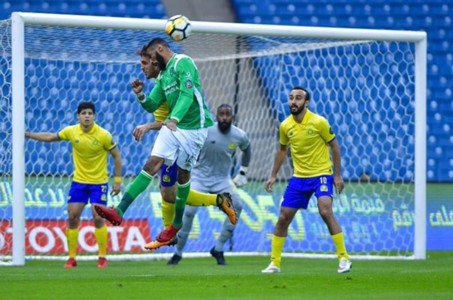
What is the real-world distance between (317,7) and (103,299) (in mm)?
13374

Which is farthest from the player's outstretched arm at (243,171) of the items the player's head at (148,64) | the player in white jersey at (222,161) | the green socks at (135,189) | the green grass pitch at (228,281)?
the green socks at (135,189)

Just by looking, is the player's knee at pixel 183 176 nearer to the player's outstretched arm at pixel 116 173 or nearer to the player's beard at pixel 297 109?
the player's beard at pixel 297 109

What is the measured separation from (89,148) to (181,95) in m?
3.61

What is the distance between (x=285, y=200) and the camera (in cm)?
1180

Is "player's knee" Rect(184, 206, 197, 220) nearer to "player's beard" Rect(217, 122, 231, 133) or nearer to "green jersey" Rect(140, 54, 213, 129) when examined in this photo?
"player's beard" Rect(217, 122, 231, 133)

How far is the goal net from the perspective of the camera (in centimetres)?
1493

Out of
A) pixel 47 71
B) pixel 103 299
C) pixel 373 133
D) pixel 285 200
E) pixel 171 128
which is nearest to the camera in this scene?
pixel 103 299

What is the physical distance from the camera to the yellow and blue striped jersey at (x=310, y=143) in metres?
11.8

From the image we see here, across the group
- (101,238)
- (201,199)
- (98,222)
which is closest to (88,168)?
(98,222)

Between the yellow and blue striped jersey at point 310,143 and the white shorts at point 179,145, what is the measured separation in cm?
124

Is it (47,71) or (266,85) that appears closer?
(47,71)

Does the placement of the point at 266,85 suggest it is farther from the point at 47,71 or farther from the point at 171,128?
the point at 171,128

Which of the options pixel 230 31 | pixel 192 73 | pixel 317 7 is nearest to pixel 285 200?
pixel 192 73

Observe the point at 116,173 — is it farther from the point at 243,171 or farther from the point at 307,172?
the point at 307,172
